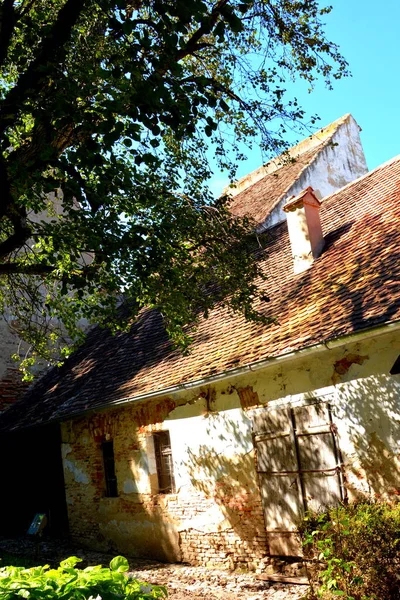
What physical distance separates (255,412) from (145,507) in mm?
3234

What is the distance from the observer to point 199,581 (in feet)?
26.8

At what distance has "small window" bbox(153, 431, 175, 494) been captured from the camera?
10.2 metres

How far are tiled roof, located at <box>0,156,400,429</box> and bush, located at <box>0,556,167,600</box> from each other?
15.2 feet

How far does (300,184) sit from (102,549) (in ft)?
33.0

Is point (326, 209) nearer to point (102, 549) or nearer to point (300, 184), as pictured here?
point (300, 184)

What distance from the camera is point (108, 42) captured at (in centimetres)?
703

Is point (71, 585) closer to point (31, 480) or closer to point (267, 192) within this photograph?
point (31, 480)

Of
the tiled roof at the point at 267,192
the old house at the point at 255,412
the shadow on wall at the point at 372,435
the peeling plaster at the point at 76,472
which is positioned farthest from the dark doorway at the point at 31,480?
the shadow on wall at the point at 372,435

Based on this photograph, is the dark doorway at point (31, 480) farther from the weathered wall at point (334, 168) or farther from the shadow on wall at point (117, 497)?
the weathered wall at point (334, 168)

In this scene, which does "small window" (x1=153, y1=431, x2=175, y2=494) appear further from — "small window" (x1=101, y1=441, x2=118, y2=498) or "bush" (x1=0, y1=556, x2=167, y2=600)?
"bush" (x1=0, y1=556, x2=167, y2=600)

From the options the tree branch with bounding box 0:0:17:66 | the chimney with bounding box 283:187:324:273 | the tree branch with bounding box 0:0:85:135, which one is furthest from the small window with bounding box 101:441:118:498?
the tree branch with bounding box 0:0:17:66

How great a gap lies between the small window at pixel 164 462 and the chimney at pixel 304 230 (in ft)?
12.9

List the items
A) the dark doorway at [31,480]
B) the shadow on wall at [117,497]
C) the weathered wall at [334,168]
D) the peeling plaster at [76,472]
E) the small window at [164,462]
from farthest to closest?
the weathered wall at [334,168]
the dark doorway at [31,480]
the peeling plaster at [76,472]
the small window at [164,462]
the shadow on wall at [117,497]

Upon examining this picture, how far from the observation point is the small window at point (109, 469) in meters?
11.4
